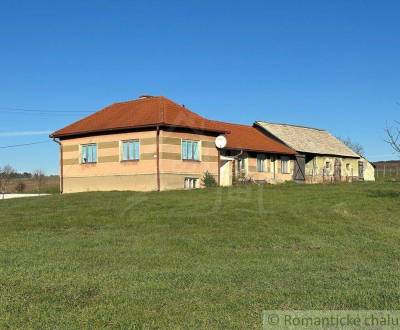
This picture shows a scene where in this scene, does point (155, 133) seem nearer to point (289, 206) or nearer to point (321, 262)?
point (289, 206)

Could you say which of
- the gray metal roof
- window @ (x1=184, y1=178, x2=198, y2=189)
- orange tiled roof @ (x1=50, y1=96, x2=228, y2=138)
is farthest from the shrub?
the gray metal roof

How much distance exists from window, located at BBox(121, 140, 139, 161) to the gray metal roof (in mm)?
17014

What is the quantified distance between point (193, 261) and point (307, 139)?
39661 millimetres

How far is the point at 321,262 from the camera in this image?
412 inches

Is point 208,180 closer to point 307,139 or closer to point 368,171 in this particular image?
point 307,139

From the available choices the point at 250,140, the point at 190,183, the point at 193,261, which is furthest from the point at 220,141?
the point at 193,261

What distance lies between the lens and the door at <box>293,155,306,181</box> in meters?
42.9

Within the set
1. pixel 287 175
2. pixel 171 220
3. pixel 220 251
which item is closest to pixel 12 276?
pixel 220 251

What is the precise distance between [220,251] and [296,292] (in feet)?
14.0

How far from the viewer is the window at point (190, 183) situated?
31.1m

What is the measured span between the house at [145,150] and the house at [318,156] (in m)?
8.62

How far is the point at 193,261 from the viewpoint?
10562mm

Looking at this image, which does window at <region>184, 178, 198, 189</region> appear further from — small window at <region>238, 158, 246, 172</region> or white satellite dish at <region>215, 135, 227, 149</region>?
small window at <region>238, 158, 246, 172</region>

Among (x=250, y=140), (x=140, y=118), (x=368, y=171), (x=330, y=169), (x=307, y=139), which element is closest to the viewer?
(x=140, y=118)
